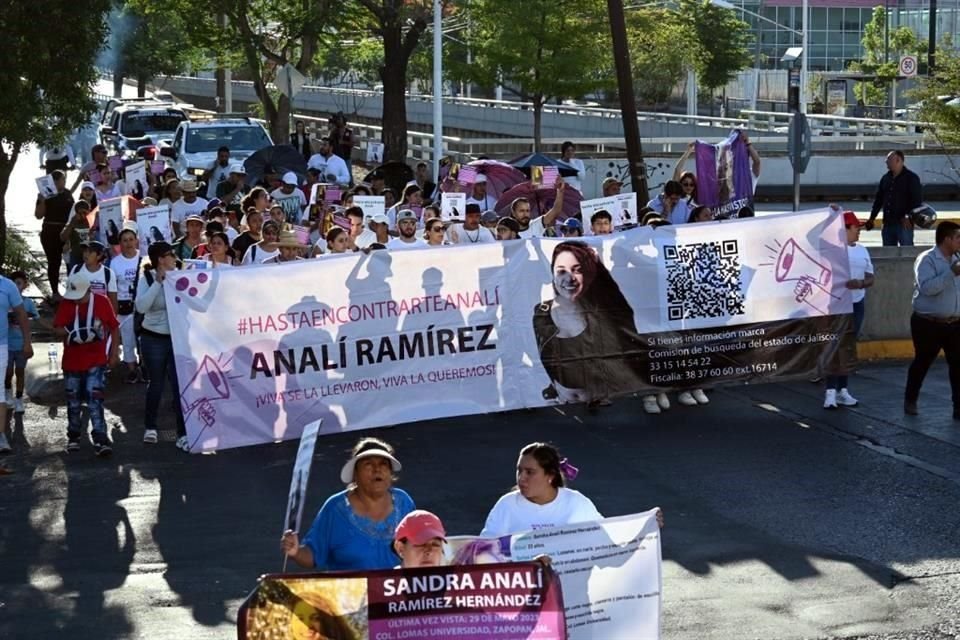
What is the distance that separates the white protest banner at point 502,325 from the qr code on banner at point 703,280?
1cm

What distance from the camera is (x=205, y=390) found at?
1236cm

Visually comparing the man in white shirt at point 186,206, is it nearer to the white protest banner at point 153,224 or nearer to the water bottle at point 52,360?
the white protest banner at point 153,224

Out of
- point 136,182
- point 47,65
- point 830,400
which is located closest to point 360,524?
point 830,400

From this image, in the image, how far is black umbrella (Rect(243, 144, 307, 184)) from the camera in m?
25.2

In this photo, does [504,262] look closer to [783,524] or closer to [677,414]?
[677,414]

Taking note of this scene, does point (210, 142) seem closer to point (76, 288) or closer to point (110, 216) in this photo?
point (110, 216)

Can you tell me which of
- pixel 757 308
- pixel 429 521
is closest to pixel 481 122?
pixel 757 308

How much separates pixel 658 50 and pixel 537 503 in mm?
52961

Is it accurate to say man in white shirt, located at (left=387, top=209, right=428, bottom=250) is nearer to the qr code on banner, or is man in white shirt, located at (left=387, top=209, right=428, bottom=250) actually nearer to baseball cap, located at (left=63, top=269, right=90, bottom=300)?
the qr code on banner

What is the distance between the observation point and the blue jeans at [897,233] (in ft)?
65.5

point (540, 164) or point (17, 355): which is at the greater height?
point (540, 164)

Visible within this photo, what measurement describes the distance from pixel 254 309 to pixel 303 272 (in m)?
0.49

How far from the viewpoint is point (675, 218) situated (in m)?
17.6

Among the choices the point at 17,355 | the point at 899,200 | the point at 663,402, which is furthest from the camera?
the point at 899,200
